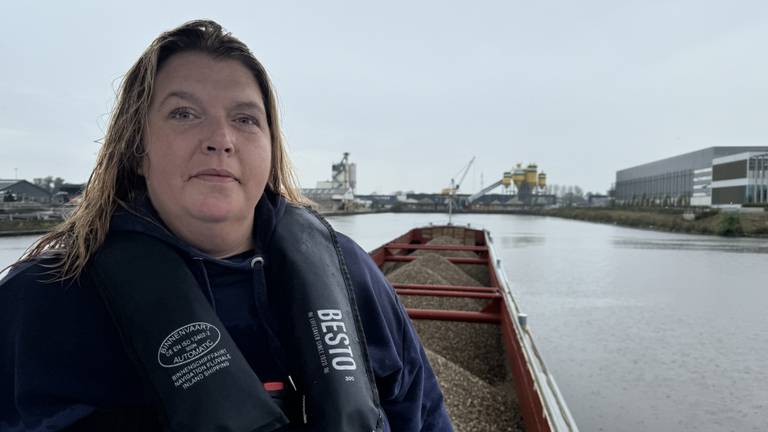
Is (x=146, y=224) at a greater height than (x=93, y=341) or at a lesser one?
greater

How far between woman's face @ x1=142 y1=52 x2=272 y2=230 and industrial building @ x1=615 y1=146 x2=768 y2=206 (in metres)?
53.8

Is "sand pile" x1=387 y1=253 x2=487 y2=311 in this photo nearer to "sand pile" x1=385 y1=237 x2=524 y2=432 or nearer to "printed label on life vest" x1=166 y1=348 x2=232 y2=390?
"sand pile" x1=385 y1=237 x2=524 y2=432

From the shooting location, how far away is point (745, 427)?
5480 mm

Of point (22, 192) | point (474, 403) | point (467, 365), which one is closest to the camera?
point (474, 403)

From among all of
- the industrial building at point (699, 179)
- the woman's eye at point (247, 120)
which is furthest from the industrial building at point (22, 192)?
the industrial building at point (699, 179)

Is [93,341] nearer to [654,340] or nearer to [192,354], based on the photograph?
[192,354]

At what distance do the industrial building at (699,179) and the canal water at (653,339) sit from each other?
1181 inches

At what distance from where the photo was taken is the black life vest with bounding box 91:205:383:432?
1.00 metres

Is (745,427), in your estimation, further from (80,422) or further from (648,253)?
(648,253)

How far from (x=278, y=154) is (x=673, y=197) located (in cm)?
8006

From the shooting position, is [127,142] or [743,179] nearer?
[127,142]

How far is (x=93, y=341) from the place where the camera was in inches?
40.2

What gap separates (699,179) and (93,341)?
74600 mm

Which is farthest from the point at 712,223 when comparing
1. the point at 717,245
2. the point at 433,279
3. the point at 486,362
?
the point at 486,362
